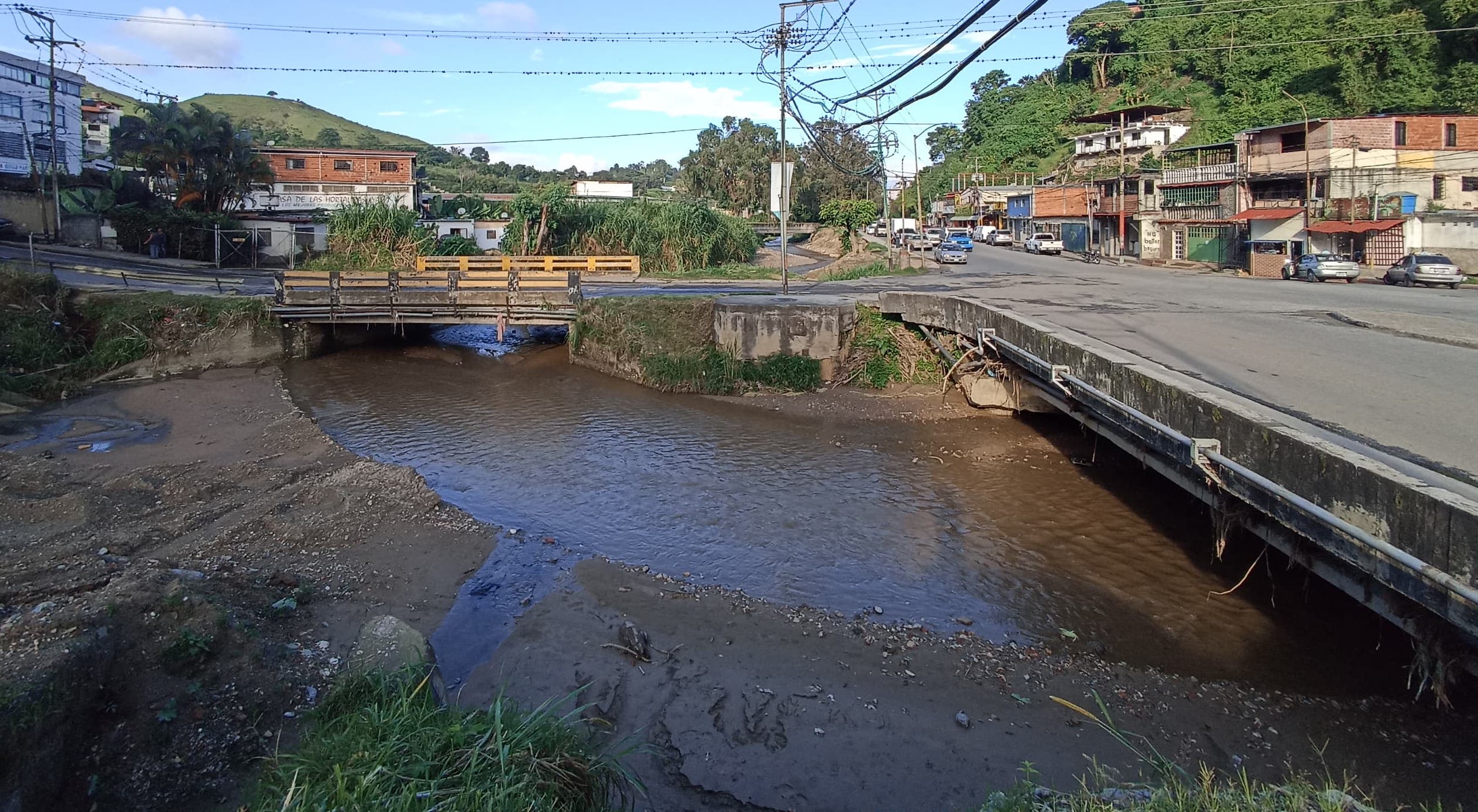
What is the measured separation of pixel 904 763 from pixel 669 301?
16.2m

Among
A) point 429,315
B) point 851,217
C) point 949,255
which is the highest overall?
point 851,217

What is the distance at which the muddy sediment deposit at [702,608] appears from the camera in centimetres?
630

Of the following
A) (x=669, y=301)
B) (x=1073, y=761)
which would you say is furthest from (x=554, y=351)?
(x=1073, y=761)

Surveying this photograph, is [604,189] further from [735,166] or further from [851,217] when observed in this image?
[851,217]

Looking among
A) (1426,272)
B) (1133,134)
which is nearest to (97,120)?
(1133,134)

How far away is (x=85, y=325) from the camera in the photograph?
839 inches

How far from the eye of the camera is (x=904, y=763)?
6.69m

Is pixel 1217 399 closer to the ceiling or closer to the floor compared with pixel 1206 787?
closer to the ceiling

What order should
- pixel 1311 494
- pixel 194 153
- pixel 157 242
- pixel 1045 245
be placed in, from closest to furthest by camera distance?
pixel 1311 494
pixel 157 242
pixel 194 153
pixel 1045 245

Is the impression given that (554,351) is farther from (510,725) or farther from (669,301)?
(510,725)

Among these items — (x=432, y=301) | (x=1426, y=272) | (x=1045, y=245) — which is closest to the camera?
(x=432, y=301)

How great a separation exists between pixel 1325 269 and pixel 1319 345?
Answer: 82.8ft

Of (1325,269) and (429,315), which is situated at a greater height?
(1325,269)

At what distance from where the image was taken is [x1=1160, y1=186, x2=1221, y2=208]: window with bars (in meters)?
45.0
